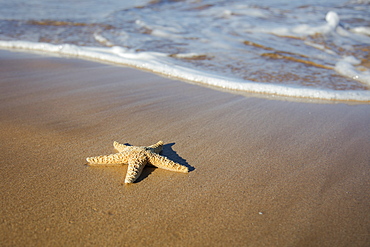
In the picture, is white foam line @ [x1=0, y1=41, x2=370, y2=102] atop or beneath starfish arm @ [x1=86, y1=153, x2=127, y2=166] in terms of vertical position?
atop

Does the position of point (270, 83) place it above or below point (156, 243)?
above

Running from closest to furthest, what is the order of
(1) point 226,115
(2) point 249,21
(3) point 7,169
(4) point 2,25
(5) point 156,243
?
(5) point 156,243, (3) point 7,169, (1) point 226,115, (4) point 2,25, (2) point 249,21

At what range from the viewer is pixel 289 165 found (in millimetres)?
2934

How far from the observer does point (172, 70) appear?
5992 mm

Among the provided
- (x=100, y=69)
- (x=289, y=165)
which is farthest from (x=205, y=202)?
(x=100, y=69)

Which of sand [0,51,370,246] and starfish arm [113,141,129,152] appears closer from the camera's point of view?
sand [0,51,370,246]

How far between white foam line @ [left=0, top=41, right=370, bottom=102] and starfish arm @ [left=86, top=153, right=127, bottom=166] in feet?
10.1

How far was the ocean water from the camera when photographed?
577 centimetres

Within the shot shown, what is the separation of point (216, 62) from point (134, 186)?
4.78 metres

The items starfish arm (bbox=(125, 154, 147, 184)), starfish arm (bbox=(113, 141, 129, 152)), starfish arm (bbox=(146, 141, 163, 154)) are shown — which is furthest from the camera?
starfish arm (bbox=(113, 141, 129, 152))

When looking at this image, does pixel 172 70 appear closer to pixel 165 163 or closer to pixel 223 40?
pixel 223 40

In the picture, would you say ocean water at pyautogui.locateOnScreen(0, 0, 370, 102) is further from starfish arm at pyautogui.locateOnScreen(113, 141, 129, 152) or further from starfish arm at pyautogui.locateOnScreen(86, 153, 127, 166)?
starfish arm at pyautogui.locateOnScreen(86, 153, 127, 166)

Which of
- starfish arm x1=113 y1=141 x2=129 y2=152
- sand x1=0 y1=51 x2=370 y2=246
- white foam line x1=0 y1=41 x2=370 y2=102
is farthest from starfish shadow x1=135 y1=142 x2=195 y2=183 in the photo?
white foam line x1=0 y1=41 x2=370 y2=102

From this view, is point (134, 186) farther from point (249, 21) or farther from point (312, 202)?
point (249, 21)
